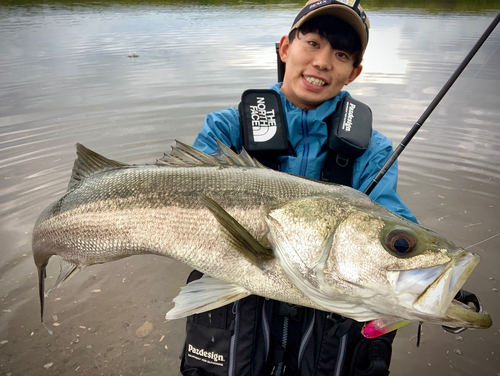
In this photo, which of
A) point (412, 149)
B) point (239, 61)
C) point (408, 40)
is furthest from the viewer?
point (408, 40)

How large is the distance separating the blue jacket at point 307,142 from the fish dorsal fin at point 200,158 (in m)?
0.38

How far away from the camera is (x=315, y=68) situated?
2.32m

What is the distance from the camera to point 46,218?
68.1 inches

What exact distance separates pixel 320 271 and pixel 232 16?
1077 inches

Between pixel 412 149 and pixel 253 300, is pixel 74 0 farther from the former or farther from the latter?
pixel 253 300

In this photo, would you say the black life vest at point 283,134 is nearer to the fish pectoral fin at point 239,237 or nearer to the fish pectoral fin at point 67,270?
the fish pectoral fin at point 239,237

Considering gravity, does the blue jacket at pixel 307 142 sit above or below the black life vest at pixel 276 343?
above

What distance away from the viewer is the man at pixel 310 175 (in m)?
1.82

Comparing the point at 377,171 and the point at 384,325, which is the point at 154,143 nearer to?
the point at 377,171

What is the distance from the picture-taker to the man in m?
1.82

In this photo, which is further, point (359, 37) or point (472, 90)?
point (472, 90)

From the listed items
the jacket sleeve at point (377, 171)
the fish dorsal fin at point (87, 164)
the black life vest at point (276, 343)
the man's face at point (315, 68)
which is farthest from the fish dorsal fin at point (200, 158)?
the man's face at point (315, 68)

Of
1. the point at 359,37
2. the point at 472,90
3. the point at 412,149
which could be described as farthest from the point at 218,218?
the point at 472,90

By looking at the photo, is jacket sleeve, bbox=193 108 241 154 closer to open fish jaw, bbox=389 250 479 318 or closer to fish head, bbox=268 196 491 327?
fish head, bbox=268 196 491 327
